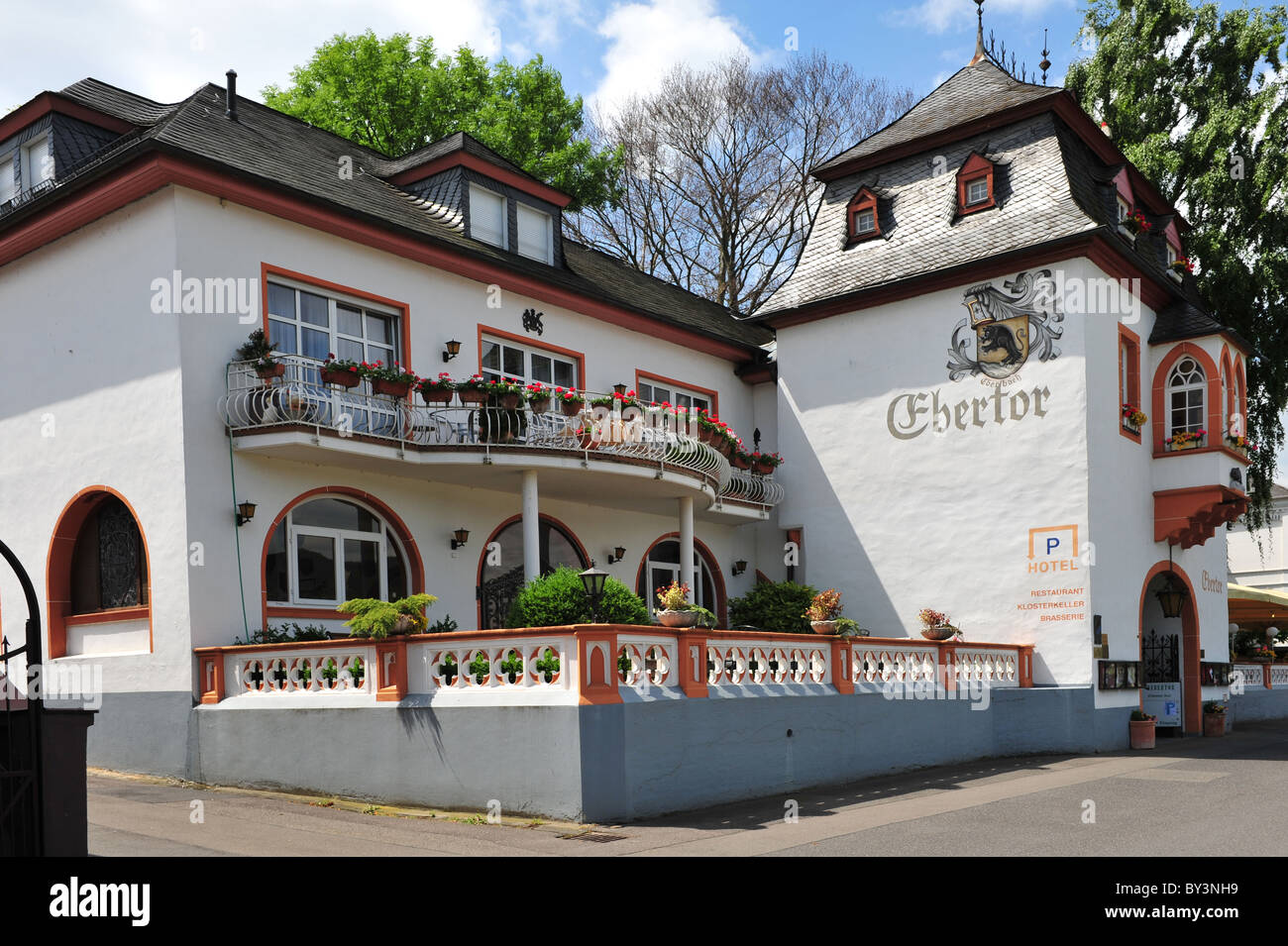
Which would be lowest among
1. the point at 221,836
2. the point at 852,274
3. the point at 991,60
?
the point at 221,836

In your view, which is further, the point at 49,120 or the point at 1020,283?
the point at 1020,283

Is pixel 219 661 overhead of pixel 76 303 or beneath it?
beneath

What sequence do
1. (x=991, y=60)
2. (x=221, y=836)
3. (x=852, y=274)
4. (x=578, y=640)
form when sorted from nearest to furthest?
(x=221, y=836), (x=578, y=640), (x=852, y=274), (x=991, y=60)

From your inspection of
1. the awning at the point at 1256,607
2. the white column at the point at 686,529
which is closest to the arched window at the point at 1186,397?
the awning at the point at 1256,607

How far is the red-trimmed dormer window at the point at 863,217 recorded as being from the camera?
2322 centimetres

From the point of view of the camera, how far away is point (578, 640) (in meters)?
11.5

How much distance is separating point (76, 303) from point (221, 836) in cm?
894

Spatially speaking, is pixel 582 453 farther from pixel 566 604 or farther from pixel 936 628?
pixel 936 628

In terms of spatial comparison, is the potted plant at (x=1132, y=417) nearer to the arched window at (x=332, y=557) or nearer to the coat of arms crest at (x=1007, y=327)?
the coat of arms crest at (x=1007, y=327)

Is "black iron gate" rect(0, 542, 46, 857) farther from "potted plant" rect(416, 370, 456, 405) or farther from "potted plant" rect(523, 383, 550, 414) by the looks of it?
"potted plant" rect(523, 383, 550, 414)

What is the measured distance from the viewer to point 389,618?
12.8 m

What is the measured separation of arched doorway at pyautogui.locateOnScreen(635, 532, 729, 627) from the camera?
2194 cm
